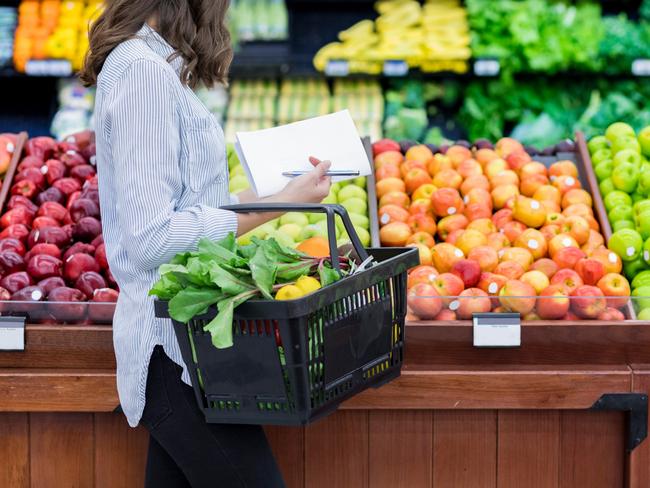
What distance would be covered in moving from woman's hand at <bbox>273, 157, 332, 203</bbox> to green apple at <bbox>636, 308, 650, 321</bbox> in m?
0.92

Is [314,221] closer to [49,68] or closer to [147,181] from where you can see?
[147,181]

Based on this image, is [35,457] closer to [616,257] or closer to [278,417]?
[278,417]

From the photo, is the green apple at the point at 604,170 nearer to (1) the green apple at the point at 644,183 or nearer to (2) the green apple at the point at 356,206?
(1) the green apple at the point at 644,183

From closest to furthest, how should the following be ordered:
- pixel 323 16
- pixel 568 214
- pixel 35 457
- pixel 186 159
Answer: pixel 186 159
pixel 35 457
pixel 568 214
pixel 323 16

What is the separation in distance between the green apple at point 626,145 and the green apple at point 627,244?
50 cm

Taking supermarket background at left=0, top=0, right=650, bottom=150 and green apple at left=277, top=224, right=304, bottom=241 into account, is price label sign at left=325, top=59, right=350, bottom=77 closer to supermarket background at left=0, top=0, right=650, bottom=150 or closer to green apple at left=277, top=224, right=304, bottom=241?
supermarket background at left=0, top=0, right=650, bottom=150

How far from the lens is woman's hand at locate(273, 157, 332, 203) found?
5.78 ft

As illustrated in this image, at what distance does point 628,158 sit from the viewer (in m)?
3.12

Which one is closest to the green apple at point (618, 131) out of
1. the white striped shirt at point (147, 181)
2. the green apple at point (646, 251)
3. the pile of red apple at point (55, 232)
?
the green apple at point (646, 251)

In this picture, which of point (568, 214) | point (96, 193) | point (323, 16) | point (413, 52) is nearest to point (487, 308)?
point (568, 214)

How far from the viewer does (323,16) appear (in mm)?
5441

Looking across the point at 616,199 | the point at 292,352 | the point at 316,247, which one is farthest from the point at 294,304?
the point at 616,199

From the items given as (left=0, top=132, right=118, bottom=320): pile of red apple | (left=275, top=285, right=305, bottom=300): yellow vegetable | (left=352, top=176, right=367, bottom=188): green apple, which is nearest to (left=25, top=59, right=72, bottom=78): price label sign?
(left=0, top=132, right=118, bottom=320): pile of red apple

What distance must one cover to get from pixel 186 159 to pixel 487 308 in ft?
3.05
